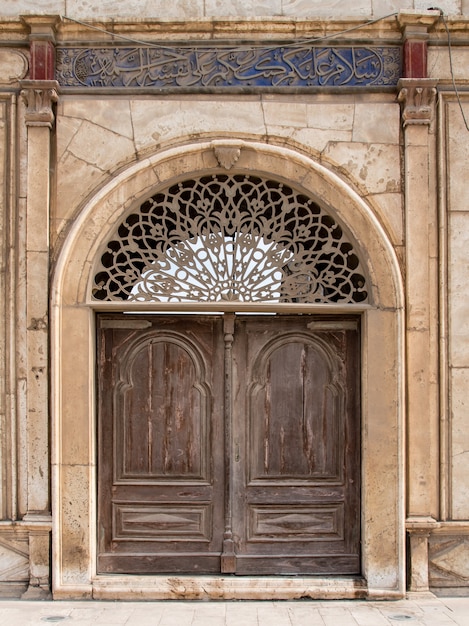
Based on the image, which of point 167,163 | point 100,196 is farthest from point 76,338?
point 167,163

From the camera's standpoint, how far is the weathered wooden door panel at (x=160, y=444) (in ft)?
17.5

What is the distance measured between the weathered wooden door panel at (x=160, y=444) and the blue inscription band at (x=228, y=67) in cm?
176

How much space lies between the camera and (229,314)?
17.6 feet

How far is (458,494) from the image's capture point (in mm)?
5188

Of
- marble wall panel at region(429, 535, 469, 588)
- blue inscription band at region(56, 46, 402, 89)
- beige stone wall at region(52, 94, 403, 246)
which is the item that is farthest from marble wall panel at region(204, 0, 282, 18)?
marble wall panel at region(429, 535, 469, 588)

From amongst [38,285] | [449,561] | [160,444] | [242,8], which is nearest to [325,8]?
[242,8]

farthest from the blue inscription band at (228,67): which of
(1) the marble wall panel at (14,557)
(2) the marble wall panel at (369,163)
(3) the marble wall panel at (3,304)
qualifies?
(1) the marble wall panel at (14,557)

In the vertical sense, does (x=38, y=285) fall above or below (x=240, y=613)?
above

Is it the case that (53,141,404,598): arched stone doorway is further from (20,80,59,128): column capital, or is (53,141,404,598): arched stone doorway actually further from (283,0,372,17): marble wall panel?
(283,0,372,17): marble wall panel

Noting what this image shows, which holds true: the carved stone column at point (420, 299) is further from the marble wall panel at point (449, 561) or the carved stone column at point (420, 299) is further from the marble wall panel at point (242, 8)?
the marble wall panel at point (242, 8)

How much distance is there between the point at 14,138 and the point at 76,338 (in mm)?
1538

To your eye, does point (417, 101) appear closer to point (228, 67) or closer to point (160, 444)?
point (228, 67)

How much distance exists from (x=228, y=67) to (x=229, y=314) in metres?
1.81

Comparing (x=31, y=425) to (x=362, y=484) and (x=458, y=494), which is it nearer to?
(x=362, y=484)
